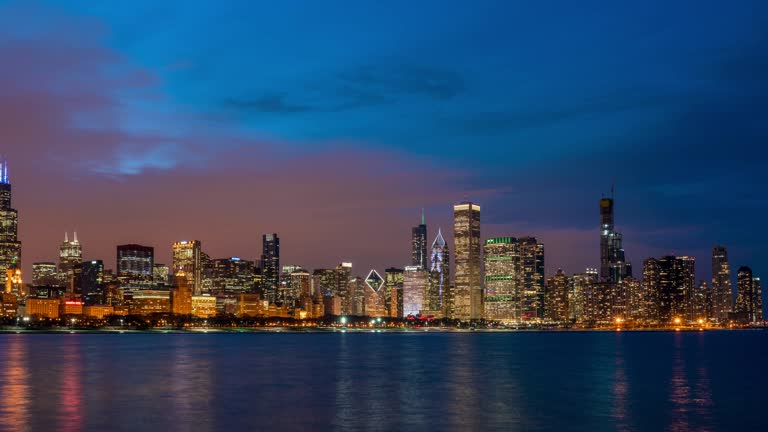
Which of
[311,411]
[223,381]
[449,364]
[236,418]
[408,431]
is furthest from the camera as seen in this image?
[449,364]

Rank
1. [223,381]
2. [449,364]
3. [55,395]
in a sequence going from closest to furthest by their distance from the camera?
[55,395], [223,381], [449,364]

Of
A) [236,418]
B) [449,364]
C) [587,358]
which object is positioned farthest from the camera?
[587,358]

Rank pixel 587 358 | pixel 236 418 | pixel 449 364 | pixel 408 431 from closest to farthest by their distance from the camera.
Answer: pixel 408 431 < pixel 236 418 < pixel 449 364 < pixel 587 358

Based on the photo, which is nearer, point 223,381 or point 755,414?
point 755,414

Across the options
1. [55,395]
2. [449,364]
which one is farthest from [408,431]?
[449,364]

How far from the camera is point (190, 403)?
5841 cm

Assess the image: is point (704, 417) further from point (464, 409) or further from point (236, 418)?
point (236, 418)

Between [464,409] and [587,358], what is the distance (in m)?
70.9

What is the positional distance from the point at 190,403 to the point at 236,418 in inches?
337

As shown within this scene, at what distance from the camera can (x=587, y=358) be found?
122562 millimetres

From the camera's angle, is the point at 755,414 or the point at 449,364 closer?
the point at 755,414

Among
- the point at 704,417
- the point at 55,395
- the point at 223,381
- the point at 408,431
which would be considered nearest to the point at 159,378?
the point at 223,381

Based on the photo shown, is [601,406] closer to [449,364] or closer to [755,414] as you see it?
[755,414]

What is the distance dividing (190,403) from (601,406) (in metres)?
27.8
